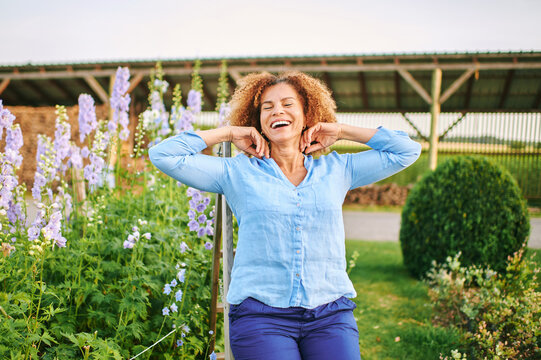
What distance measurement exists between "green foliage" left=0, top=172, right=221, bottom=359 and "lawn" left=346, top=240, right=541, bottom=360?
4.97 feet

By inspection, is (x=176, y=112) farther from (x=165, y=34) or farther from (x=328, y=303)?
(x=165, y=34)

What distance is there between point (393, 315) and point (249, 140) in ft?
8.78

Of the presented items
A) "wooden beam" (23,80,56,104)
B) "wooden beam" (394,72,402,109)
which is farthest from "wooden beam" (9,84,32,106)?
"wooden beam" (394,72,402,109)

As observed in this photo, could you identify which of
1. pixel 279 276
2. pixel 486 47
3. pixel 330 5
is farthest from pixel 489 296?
pixel 486 47

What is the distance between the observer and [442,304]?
3922 millimetres

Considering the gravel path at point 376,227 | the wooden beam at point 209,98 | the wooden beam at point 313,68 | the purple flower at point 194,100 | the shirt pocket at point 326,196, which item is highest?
the wooden beam at point 313,68

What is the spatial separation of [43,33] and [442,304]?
4.57 m

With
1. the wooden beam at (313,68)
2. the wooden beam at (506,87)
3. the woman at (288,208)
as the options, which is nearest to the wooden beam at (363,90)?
the wooden beam at (313,68)

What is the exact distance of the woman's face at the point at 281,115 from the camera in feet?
6.64

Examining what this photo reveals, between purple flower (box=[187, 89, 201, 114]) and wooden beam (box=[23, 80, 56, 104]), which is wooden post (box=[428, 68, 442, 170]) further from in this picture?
wooden beam (box=[23, 80, 56, 104])

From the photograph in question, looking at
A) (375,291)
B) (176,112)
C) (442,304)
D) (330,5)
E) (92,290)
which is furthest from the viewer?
(330,5)

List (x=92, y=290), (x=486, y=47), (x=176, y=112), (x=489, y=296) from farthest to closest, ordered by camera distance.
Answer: (x=486, y=47) < (x=176, y=112) < (x=489, y=296) < (x=92, y=290)

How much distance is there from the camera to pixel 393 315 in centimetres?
397

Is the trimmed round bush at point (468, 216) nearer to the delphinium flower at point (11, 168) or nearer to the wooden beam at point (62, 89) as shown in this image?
the delphinium flower at point (11, 168)
